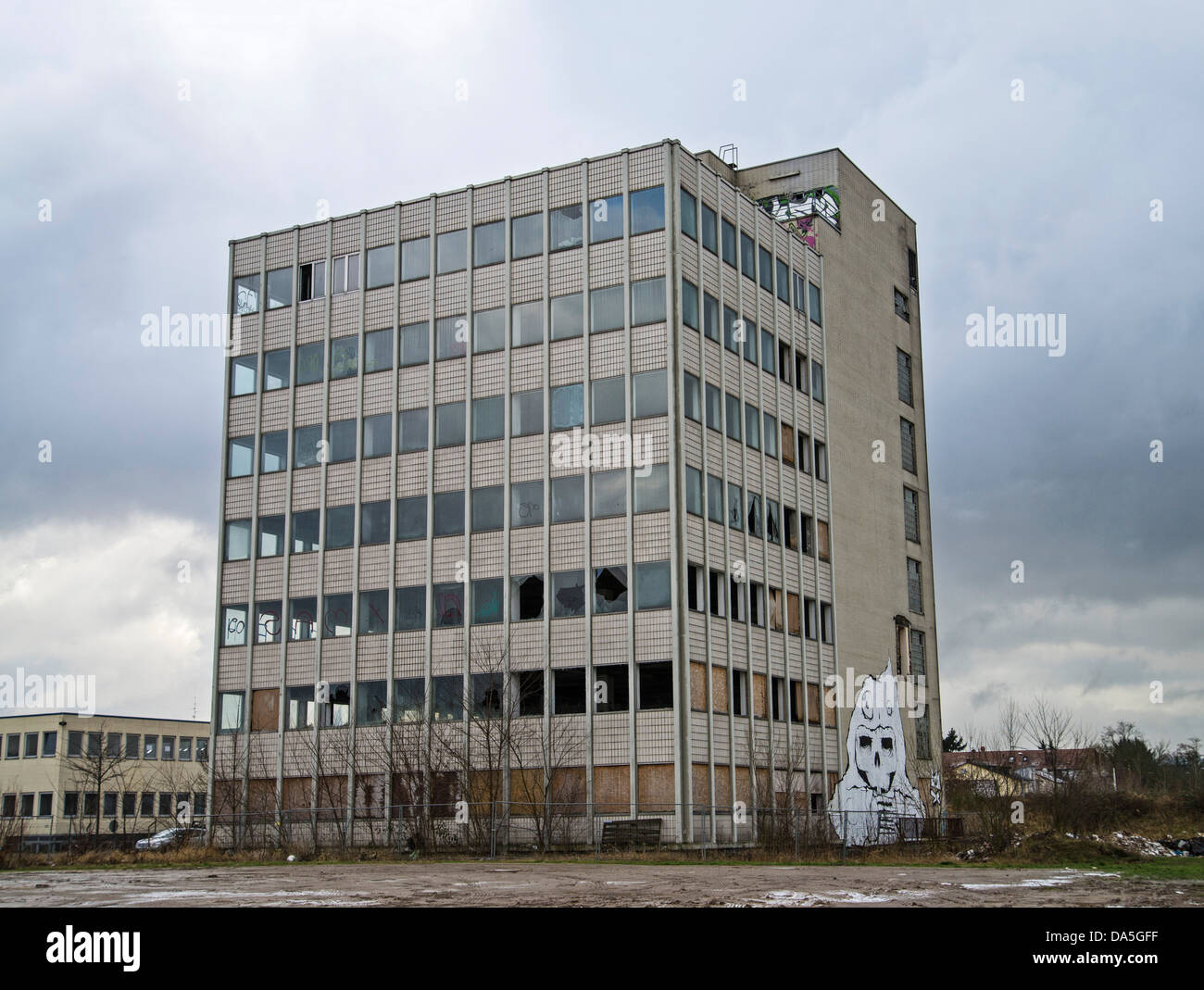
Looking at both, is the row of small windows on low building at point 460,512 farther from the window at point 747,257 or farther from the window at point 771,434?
the window at point 747,257

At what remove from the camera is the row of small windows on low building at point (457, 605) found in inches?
1670

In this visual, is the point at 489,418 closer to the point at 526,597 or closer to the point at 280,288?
the point at 526,597

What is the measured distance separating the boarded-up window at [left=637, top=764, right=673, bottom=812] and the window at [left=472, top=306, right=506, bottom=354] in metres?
15.8

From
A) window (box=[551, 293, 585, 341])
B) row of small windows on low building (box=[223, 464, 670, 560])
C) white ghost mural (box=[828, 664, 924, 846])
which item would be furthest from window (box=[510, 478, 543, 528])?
white ghost mural (box=[828, 664, 924, 846])

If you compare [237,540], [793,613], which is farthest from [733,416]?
[237,540]

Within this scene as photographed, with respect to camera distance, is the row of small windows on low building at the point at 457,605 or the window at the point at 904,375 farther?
the window at the point at 904,375

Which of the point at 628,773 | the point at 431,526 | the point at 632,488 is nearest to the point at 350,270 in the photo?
the point at 431,526

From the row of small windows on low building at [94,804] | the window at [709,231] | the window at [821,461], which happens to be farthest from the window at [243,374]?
the row of small windows on low building at [94,804]

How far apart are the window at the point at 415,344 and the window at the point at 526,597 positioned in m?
9.46

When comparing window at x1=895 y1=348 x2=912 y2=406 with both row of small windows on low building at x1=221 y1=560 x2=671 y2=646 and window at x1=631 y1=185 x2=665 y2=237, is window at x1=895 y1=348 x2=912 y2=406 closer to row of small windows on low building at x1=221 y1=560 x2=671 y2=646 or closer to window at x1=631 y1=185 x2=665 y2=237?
window at x1=631 y1=185 x2=665 y2=237

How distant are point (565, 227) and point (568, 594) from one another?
1303cm

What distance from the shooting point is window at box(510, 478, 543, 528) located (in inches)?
1751
